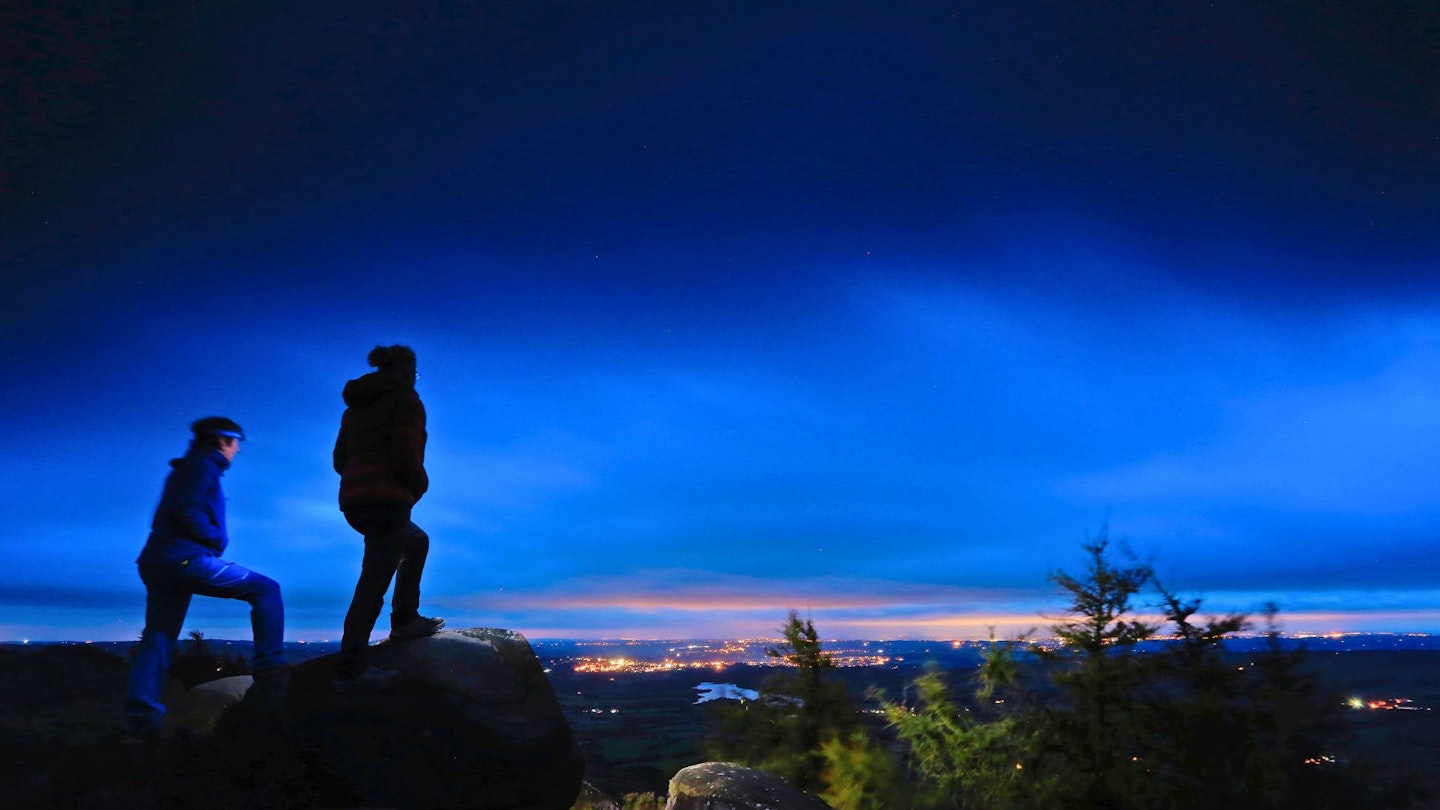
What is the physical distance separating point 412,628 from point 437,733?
1143 millimetres

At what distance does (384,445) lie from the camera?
7016 mm

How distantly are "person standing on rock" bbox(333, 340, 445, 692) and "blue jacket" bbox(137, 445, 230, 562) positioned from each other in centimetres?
112

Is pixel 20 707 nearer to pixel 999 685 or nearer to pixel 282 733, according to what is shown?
pixel 282 733

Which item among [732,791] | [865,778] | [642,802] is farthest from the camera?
[865,778]

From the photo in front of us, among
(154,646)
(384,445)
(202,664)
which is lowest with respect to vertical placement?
(202,664)

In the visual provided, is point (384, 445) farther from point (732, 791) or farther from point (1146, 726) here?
point (1146, 726)

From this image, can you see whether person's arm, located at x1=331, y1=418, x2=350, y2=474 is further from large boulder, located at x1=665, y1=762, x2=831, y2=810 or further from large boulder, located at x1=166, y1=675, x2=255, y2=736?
large boulder, located at x1=665, y1=762, x2=831, y2=810

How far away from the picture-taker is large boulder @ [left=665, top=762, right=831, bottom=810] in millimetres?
10297

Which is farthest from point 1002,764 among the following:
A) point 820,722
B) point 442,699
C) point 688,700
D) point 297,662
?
point 688,700

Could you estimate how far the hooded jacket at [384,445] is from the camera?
6906mm

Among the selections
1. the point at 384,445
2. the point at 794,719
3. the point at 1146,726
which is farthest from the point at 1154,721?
the point at 384,445

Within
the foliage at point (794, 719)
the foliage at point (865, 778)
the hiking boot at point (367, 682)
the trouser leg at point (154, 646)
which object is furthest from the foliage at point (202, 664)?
the foliage at point (794, 719)

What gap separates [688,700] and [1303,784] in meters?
114

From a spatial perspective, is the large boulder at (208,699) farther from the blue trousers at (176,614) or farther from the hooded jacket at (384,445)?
A: the hooded jacket at (384,445)
